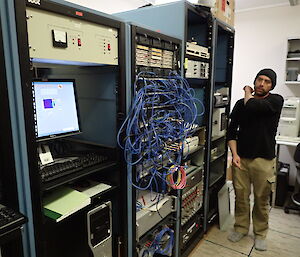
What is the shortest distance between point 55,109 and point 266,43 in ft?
11.1

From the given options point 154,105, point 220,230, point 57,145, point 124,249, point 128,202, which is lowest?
point 220,230

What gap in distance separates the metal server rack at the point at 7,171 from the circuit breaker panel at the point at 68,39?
0.15 metres

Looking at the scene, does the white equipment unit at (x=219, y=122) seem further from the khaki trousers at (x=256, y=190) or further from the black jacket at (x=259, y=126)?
the khaki trousers at (x=256, y=190)

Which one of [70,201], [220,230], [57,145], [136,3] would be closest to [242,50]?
[136,3]

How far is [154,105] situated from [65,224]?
0.82m

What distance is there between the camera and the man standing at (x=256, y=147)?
7.12 feet

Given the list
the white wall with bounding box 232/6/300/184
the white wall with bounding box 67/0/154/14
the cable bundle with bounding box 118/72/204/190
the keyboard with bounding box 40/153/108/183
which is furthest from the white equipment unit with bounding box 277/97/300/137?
the keyboard with bounding box 40/153/108/183

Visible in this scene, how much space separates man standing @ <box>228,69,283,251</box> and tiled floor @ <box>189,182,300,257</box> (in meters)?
0.07

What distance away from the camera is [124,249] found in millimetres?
1476

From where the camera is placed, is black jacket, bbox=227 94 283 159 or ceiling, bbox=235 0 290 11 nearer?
black jacket, bbox=227 94 283 159

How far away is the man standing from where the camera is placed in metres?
2.17

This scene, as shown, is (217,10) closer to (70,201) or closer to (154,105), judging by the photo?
(154,105)

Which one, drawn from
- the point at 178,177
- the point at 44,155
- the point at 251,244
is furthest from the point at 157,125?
the point at 251,244

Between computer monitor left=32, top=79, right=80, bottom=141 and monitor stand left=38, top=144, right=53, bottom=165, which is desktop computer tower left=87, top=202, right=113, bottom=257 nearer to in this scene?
monitor stand left=38, top=144, right=53, bottom=165
